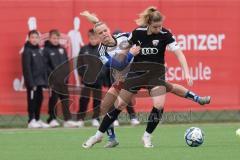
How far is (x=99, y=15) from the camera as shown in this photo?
1809 cm

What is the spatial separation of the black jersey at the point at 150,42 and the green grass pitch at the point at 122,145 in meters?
1.40

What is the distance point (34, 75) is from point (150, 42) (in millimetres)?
5694

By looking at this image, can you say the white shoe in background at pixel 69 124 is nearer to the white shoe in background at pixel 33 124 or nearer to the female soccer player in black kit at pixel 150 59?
the white shoe in background at pixel 33 124

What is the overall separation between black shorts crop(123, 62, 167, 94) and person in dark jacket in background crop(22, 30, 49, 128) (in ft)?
15.4

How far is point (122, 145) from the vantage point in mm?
12914

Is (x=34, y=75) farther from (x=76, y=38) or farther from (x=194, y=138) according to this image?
(x=194, y=138)

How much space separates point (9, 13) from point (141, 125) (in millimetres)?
3725

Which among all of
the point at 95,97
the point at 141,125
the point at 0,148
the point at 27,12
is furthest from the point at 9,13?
the point at 0,148

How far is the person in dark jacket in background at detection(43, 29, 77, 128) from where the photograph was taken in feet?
57.2

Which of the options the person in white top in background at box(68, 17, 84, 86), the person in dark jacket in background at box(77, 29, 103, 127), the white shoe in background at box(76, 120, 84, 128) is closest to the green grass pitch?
the white shoe in background at box(76, 120, 84, 128)

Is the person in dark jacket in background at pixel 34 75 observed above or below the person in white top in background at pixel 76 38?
below

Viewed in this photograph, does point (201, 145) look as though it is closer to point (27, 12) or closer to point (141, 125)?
point (141, 125)

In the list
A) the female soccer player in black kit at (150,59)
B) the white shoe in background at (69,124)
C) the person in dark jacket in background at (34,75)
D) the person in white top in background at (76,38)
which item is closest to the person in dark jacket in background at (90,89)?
the white shoe in background at (69,124)

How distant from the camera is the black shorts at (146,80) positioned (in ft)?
41.3
